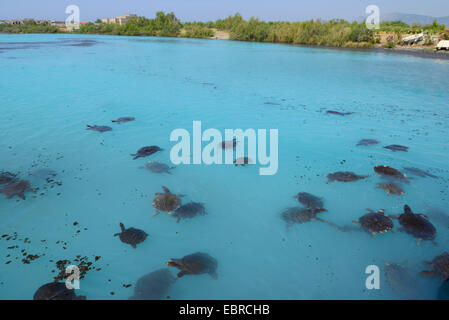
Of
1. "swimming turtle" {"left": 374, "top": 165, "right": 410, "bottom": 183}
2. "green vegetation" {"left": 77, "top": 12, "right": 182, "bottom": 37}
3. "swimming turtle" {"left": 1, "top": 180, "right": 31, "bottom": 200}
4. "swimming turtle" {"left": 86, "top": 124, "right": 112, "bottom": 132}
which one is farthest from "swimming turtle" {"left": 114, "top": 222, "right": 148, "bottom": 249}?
"green vegetation" {"left": 77, "top": 12, "right": 182, "bottom": 37}

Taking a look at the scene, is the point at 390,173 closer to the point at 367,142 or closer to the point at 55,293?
the point at 367,142

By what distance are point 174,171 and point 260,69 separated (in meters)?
18.4

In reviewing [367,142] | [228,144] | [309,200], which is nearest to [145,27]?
[228,144]

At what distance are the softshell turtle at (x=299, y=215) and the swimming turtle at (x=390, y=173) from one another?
8.01ft

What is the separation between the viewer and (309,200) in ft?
18.2

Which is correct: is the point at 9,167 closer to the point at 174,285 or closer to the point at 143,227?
the point at 143,227

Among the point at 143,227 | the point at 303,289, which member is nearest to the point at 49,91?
the point at 143,227

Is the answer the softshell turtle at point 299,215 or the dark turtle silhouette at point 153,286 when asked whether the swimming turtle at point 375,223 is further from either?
the dark turtle silhouette at point 153,286

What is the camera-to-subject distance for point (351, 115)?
11352 mm

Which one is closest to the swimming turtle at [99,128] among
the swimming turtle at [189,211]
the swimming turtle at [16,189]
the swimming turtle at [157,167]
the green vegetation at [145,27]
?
the swimming turtle at [157,167]

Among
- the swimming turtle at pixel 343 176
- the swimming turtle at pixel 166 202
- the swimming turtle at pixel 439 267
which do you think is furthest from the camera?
the swimming turtle at pixel 343 176

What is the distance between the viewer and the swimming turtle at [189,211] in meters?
5.10

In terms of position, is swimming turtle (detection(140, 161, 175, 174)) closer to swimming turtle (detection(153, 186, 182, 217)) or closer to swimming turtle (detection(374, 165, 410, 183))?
swimming turtle (detection(153, 186, 182, 217))

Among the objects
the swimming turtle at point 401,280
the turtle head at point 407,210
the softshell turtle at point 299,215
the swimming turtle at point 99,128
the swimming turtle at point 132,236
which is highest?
the swimming turtle at point 99,128
